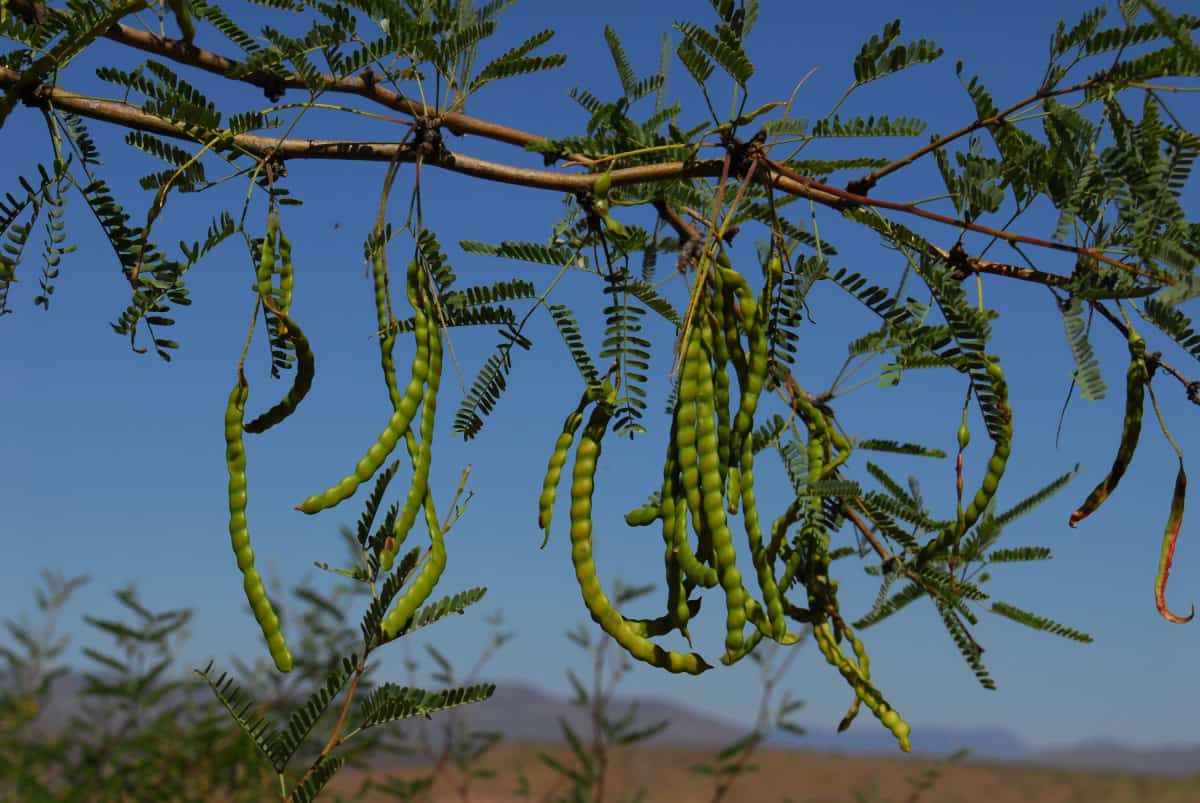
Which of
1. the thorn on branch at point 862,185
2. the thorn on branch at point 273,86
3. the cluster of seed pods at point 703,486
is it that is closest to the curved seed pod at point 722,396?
the cluster of seed pods at point 703,486

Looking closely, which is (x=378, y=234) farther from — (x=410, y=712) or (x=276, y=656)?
(x=410, y=712)

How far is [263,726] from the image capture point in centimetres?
173

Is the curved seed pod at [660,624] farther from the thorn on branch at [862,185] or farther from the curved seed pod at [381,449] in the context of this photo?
the thorn on branch at [862,185]

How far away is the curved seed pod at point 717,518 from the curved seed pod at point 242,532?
587 millimetres

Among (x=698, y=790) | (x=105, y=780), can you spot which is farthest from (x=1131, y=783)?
(x=105, y=780)

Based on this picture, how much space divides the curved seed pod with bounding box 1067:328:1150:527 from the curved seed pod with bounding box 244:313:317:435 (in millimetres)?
1228

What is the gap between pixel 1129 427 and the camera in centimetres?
170

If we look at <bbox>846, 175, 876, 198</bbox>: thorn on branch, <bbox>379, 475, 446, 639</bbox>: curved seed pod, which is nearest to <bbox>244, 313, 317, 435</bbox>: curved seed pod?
<bbox>379, 475, 446, 639</bbox>: curved seed pod

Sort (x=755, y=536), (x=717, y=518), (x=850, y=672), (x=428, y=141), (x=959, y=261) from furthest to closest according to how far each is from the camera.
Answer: (x=850, y=672), (x=959, y=261), (x=428, y=141), (x=755, y=536), (x=717, y=518)

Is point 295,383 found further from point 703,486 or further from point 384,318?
point 703,486

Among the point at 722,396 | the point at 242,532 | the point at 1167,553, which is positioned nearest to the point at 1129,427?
the point at 1167,553

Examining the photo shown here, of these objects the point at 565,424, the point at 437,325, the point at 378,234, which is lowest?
the point at 565,424

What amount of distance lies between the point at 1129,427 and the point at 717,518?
733 mm

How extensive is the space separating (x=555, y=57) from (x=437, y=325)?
0.60 metres
